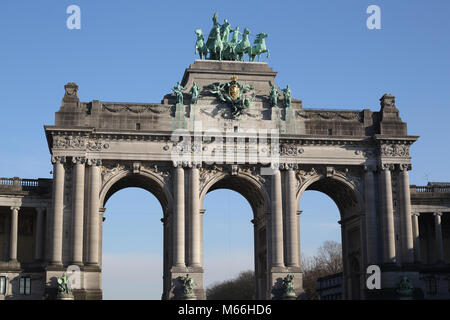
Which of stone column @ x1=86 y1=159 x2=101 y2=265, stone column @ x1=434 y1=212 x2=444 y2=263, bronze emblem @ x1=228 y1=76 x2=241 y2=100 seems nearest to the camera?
stone column @ x1=86 y1=159 x2=101 y2=265

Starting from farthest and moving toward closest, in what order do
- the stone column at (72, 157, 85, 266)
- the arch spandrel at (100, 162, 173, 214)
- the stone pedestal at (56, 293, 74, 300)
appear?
the arch spandrel at (100, 162, 173, 214) < the stone column at (72, 157, 85, 266) < the stone pedestal at (56, 293, 74, 300)

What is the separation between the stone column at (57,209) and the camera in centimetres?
6662

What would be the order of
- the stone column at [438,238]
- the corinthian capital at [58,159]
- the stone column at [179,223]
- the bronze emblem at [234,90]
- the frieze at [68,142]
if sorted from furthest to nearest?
the stone column at [438,238] < the bronze emblem at [234,90] < the stone column at [179,223] < the frieze at [68,142] < the corinthian capital at [58,159]

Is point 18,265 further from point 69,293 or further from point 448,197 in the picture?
point 448,197

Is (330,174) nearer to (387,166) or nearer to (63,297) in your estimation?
(387,166)

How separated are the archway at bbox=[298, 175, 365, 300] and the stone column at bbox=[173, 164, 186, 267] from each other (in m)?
11.0

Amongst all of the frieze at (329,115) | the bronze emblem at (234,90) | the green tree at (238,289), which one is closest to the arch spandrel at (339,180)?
the frieze at (329,115)

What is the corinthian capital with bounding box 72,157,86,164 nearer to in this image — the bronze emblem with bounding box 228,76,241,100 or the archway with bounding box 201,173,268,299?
the archway with bounding box 201,173,268,299

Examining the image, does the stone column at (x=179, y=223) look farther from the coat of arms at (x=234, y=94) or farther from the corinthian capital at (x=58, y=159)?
the corinthian capital at (x=58, y=159)

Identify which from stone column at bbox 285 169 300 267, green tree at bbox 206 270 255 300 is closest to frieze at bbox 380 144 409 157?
stone column at bbox 285 169 300 267

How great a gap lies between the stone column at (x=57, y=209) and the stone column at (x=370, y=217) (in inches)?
1076

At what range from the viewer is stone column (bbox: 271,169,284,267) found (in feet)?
229
